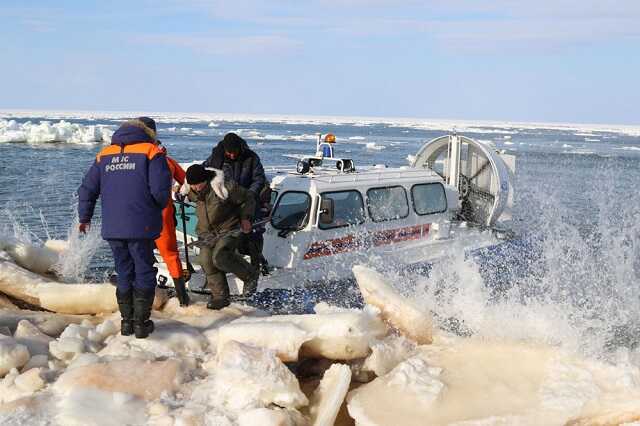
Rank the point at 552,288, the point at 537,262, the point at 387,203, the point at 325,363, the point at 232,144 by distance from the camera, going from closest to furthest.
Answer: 1. the point at 325,363
2. the point at 232,144
3. the point at 387,203
4. the point at 552,288
5. the point at 537,262

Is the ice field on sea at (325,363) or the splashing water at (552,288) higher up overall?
the ice field on sea at (325,363)

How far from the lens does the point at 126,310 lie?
4707mm

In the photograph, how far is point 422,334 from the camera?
4918mm

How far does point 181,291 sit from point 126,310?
1065 millimetres

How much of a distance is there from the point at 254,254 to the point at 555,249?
19.4ft

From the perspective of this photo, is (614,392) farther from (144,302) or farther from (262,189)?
(262,189)

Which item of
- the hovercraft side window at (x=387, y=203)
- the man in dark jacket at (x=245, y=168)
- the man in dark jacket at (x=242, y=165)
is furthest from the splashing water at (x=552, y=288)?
the man in dark jacket at (x=242, y=165)

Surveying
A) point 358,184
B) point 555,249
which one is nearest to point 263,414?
point 358,184

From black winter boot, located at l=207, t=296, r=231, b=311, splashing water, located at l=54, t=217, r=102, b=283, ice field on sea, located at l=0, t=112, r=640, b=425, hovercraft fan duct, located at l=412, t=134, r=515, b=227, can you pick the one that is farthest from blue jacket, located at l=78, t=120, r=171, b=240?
hovercraft fan duct, located at l=412, t=134, r=515, b=227

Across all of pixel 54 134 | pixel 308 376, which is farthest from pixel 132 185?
pixel 54 134

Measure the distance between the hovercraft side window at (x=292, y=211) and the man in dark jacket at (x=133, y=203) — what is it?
2.78 metres

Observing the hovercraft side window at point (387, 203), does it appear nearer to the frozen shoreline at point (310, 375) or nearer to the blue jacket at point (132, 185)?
the frozen shoreline at point (310, 375)

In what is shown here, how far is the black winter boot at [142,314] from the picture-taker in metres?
4.59

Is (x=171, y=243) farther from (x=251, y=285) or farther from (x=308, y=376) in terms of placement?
(x=308, y=376)
